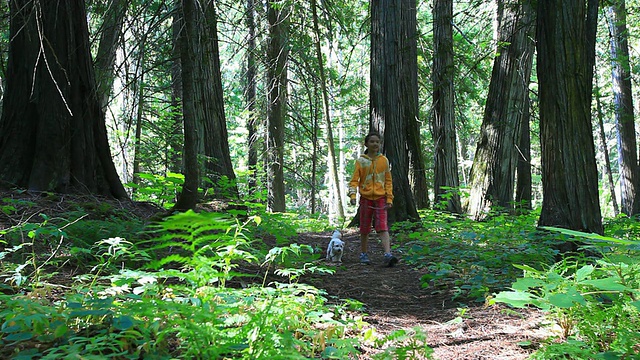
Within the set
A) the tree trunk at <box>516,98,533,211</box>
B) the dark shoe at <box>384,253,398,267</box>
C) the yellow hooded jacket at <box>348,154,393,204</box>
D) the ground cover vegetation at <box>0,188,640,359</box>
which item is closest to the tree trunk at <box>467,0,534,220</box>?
the tree trunk at <box>516,98,533,211</box>

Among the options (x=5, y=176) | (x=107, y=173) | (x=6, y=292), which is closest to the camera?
(x=6, y=292)

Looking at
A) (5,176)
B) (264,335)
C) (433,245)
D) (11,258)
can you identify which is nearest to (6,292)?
(11,258)

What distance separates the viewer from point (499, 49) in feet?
31.5

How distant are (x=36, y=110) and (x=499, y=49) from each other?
8.53 metres

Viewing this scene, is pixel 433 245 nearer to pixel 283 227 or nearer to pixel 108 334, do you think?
pixel 283 227

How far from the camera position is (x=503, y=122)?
9445 mm

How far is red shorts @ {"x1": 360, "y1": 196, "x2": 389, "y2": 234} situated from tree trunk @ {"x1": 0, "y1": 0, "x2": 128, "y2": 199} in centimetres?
347

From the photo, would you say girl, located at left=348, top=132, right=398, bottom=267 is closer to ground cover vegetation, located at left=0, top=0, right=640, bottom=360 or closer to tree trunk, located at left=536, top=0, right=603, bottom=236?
ground cover vegetation, located at left=0, top=0, right=640, bottom=360

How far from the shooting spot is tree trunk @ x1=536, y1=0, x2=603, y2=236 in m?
4.73

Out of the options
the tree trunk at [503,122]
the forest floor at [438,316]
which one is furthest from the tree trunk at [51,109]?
the tree trunk at [503,122]

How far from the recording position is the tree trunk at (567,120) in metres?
4.73

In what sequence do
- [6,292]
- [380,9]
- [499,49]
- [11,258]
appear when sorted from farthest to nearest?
1. [499,49]
2. [380,9]
3. [11,258]
4. [6,292]

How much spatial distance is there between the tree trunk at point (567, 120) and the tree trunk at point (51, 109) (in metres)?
5.16

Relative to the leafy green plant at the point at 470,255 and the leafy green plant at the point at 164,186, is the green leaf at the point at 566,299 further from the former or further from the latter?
the leafy green plant at the point at 164,186
